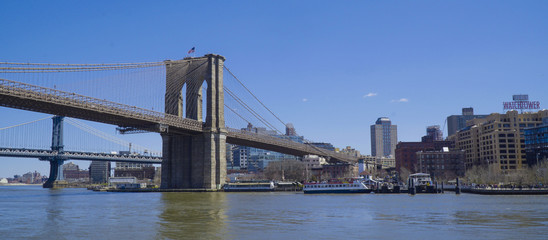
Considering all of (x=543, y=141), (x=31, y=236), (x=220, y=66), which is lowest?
(x=31, y=236)

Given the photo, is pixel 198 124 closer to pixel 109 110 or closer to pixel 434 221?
pixel 109 110

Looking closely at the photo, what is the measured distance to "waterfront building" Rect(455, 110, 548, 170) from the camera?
12738 centimetres

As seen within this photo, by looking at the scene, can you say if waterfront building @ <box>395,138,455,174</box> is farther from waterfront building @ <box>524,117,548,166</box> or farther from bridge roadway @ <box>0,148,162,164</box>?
bridge roadway @ <box>0,148,162,164</box>

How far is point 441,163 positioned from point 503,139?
15903mm

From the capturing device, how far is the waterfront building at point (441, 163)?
13075cm

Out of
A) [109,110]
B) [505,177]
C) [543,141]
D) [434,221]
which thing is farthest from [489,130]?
[434,221]

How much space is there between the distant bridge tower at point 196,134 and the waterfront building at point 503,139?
7037 centimetres

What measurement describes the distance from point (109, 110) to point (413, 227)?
5227cm

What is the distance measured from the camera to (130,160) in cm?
15438

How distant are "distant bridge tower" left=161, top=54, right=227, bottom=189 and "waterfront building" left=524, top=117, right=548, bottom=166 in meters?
69.1

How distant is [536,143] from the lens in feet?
375

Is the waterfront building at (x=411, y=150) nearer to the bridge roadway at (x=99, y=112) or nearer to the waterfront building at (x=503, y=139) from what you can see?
the waterfront building at (x=503, y=139)

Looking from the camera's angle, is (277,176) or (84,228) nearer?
(84,228)

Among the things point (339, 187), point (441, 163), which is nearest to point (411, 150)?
point (441, 163)
